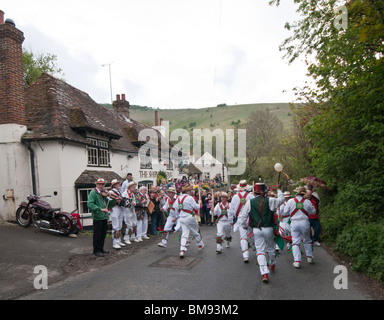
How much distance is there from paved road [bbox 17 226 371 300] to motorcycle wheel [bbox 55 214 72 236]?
3744mm

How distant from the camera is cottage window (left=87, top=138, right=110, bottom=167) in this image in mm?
14739

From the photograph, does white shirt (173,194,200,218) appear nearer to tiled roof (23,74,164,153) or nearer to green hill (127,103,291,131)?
tiled roof (23,74,164,153)

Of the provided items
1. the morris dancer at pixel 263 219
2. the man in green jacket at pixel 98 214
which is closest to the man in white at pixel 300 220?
the morris dancer at pixel 263 219

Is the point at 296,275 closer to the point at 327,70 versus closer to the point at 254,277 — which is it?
the point at 254,277

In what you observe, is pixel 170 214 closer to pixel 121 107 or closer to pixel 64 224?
pixel 64 224

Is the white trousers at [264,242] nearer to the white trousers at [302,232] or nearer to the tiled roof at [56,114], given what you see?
the white trousers at [302,232]

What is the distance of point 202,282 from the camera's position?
589cm

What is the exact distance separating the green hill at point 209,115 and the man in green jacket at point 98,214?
3890 inches

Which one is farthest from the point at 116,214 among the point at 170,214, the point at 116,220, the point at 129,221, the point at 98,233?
the point at 170,214

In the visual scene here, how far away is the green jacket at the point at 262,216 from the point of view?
6441 millimetres

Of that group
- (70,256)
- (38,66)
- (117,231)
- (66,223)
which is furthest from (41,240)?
(38,66)

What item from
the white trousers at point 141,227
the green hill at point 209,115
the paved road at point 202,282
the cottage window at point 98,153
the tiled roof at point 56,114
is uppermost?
the green hill at point 209,115

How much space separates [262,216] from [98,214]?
4736 mm
